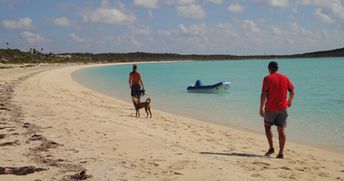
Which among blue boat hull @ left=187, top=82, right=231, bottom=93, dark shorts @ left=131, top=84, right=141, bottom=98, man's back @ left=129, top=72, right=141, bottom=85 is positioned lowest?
blue boat hull @ left=187, top=82, right=231, bottom=93

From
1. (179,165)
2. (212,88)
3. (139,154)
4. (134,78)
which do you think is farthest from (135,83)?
(212,88)

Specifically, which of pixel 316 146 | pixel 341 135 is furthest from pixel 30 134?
pixel 341 135

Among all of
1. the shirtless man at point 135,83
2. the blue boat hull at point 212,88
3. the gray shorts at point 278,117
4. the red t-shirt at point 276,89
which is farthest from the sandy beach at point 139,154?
the blue boat hull at point 212,88

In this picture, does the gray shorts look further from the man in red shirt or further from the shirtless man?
the shirtless man

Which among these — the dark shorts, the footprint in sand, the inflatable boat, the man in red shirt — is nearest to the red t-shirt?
the man in red shirt

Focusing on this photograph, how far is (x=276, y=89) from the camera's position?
7.05 metres

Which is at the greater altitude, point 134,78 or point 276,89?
point 276,89

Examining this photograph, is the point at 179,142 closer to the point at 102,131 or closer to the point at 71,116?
the point at 102,131

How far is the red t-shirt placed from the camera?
704 cm

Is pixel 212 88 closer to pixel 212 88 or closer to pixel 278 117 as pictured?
pixel 212 88

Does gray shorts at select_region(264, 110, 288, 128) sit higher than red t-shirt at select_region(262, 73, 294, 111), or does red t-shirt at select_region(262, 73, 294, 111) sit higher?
red t-shirt at select_region(262, 73, 294, 111)

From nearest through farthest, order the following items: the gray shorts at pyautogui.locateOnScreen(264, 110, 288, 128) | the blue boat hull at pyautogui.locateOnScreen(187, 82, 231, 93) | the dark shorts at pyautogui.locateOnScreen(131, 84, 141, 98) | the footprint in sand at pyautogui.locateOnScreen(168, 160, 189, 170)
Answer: the footprint in sand at pyautogui.locateOnScreen(168, 160, 189, 170) → the gray shorts at pyautogui.locateOnScreen(264, 110, 288, 128) → the dark shorts at pyautogui.locateOnScreen(131, 84, 141, 98) → the blue boat hull at pyautogui.locateOnScreen(187, 82, 231, 93)

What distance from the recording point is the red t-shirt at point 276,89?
7.04 m

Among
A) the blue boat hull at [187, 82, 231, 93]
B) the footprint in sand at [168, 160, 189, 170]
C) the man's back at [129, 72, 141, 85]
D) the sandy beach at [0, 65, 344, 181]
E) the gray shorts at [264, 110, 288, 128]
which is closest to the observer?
the sandy beach at [0, 65, 344, 181]
